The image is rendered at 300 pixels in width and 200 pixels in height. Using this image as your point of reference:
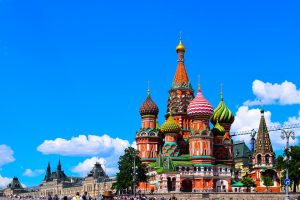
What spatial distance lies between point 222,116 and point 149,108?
13583mm

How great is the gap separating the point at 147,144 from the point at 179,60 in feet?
60.7

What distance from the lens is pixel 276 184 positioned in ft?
275

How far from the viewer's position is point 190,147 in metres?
84.4

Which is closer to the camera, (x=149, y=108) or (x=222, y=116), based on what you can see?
(x=149, y=108)

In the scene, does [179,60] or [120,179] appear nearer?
[120,179]

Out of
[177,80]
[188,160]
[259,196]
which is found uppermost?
[177,80]

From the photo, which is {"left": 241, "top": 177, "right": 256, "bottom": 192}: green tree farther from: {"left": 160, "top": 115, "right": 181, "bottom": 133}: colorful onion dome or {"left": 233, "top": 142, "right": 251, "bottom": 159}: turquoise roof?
{"left": 233, "top": 142, "right": 251, "bottom": 159}: turquoise roof

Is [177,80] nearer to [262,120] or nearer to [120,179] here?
[262,120]

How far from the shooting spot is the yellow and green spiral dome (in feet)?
306

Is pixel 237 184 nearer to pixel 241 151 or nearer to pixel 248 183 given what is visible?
pixel 248 183

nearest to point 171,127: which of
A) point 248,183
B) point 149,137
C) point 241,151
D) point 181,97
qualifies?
point 149,137

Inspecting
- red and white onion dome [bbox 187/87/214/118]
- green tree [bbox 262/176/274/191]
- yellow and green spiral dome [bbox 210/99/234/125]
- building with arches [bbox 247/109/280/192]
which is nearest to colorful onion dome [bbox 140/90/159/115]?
red and white onion dome [bbox 187/87/214/118]

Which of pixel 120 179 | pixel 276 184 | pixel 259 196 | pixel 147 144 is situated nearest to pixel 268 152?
pixel 276 184

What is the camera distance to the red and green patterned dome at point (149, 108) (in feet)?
300
